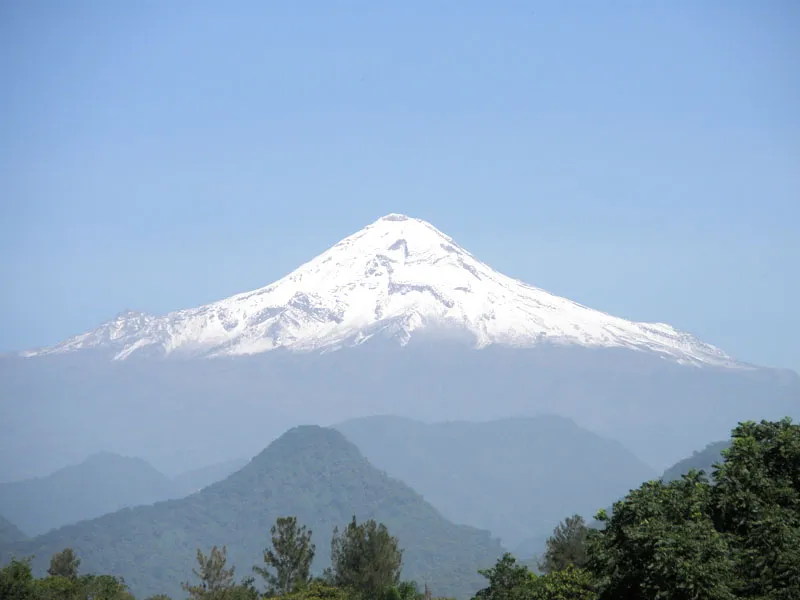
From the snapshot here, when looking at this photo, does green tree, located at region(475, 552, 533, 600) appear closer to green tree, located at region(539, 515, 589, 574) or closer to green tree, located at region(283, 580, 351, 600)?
green tree, located at region(283, 580, 351, 600)

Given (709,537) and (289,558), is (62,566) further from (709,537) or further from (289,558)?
(709,537)

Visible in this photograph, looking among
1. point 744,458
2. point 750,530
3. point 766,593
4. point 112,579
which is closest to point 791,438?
point 744,458

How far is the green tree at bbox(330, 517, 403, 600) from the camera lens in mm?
75688

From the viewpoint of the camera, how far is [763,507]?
35.6 meters

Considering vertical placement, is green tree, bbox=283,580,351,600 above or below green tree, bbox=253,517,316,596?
below

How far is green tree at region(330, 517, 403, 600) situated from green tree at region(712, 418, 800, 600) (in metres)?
40.6

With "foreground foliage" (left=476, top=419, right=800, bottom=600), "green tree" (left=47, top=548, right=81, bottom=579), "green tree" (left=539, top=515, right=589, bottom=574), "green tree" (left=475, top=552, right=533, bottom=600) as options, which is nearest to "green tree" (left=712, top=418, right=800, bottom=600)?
"foreground foliage" (left=476, top=419, right=800, bottom=600)

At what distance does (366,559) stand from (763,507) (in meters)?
45.7

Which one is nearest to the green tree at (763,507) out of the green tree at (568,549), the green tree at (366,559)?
the green tree at (568,549)

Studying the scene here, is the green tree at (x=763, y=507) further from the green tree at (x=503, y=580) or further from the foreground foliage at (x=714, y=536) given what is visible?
the green tree at (x=503, y=580)

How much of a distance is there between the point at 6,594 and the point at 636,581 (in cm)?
4050

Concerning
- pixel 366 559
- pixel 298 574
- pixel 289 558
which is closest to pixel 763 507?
pixel 366 559

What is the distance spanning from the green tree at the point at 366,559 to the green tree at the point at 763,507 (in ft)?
133

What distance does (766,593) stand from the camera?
31969 mm
